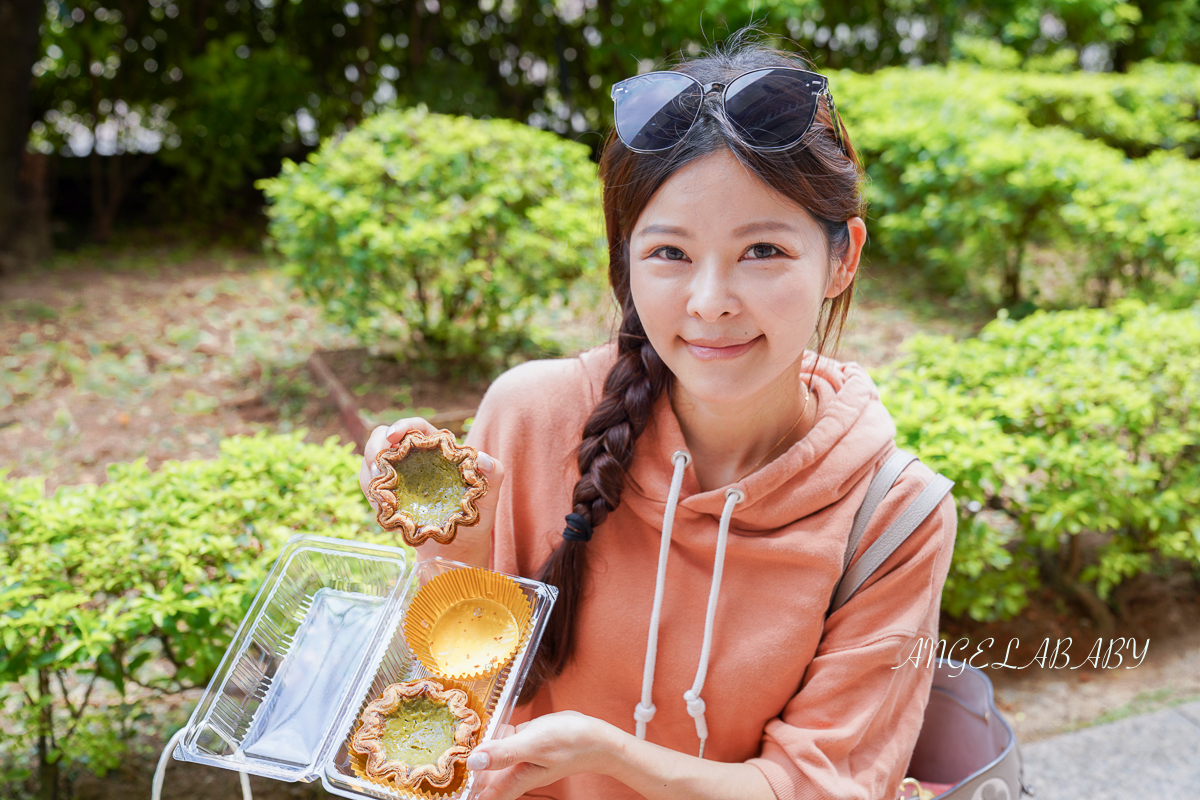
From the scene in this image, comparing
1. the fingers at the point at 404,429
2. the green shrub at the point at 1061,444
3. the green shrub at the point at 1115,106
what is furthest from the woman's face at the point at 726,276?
the green shrub at the point at 1115,106

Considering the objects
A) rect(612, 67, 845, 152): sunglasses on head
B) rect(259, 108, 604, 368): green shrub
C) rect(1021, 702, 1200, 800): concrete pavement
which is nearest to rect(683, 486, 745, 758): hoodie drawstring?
rect(612, 67, 845, 152): sunglasses on head

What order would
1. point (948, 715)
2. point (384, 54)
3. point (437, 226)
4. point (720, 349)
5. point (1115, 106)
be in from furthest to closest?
point (384, 54) < point (1115, 106) < point (437, 226) < point (948, 715) < point (720, 349)

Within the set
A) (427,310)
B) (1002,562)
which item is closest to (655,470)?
(1002,562)

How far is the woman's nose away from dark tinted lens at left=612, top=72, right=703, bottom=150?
0.22 m

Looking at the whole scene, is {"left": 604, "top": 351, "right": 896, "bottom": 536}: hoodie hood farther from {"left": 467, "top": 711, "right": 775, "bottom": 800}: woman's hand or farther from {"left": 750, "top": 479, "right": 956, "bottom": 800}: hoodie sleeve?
{"left": 467, "top": 711, "right": 775, "bottom": 800}: woman's hand

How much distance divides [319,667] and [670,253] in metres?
0.91

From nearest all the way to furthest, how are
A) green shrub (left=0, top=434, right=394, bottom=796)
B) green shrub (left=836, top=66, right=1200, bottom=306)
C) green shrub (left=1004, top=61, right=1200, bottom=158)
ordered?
green shrub (left=0, top=434, right=394, bottom=796), green shrub (left=836, top=66, right=1200, bottom=306), green shrub (left=1004, top=61, right=1200, bottom=158)

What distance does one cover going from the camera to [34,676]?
112 inches

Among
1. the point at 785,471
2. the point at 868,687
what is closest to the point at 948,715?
the point at 868,687

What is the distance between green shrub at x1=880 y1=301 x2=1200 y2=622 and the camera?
2645 mm

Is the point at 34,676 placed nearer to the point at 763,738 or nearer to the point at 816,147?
the point at 763,738

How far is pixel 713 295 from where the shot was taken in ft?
4.31

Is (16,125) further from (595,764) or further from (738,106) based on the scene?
(595,764)

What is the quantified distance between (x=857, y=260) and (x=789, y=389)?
270mm
